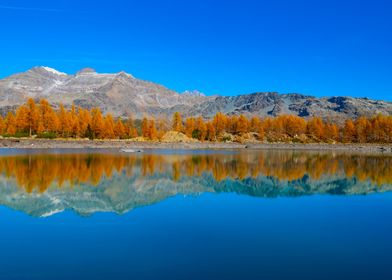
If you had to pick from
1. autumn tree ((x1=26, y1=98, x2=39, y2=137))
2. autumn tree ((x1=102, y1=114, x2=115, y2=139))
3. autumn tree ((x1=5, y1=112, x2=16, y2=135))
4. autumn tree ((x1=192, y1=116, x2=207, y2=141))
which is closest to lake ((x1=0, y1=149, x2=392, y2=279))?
autumn tree ((x1=26, y1=98, x2=39, y2=137))

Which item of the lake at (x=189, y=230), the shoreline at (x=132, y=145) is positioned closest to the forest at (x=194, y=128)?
the shoreline at (x=132, y=145)

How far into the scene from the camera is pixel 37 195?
25.2 metres

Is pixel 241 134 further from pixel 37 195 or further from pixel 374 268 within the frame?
pixel 374 268

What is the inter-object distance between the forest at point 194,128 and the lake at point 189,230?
267 ft

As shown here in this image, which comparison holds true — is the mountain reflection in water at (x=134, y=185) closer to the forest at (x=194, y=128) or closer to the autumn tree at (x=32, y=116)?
the autumn tree at (x=32, y=116)

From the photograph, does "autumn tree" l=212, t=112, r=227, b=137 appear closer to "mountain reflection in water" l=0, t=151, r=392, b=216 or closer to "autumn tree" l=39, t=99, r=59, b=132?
"autumn tree" l=39, t=99, r=59, b=132

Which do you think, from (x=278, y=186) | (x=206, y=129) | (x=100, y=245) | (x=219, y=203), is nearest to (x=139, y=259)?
(x=100, y=245)

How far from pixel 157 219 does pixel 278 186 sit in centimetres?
1683

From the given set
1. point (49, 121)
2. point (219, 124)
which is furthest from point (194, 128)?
point (49, 121)

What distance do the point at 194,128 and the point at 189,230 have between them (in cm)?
12891

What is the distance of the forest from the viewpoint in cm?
11019

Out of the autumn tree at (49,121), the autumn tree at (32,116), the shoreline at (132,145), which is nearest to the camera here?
the shoreline at (132,145)

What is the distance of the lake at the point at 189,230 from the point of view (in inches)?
479

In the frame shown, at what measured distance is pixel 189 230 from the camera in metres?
17.2
